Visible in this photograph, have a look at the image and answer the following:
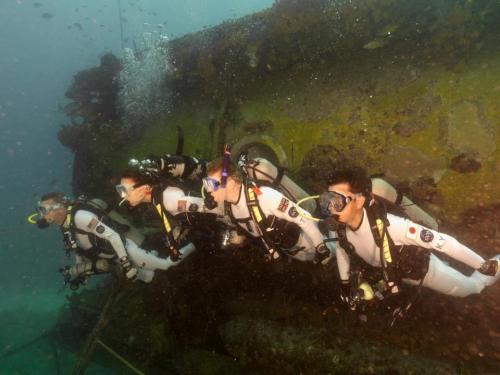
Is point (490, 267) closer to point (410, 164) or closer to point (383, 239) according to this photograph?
point (383, 239)

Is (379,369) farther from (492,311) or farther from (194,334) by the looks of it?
(194,334)

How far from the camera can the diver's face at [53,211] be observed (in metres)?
5.83

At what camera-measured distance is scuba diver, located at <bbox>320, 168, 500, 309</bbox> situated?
3.52 metres

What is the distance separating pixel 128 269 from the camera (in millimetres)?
5586

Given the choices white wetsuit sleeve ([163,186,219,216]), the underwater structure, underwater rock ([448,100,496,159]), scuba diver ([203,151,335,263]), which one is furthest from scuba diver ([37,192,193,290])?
underwater rock ([448,100,496,159])

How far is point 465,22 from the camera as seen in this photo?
4488mm

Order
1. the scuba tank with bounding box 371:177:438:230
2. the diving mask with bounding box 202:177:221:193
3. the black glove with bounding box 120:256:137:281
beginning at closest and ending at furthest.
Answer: the scuba tank with bounding box 371:177:438:230
the diving mask with bounding box 202:177:221:193
the black glove with bounding box 120:256:137:281

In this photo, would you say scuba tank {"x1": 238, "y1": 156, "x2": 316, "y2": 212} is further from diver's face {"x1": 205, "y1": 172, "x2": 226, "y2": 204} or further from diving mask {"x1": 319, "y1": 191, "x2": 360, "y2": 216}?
diving mask {"x1": 319, "y1": 191, "x2": 360, "y2": 216}

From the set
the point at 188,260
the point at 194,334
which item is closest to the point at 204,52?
the point at 188,260

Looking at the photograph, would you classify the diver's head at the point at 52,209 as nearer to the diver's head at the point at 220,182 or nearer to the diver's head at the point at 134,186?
the diver's head at the point at 134,186

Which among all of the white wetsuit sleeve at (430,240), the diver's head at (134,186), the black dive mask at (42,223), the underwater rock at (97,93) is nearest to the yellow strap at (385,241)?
the white wetsuit sleeve at (430,240)

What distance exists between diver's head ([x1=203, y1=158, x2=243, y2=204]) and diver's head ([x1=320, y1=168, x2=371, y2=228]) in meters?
1.29

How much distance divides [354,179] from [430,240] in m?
1.05

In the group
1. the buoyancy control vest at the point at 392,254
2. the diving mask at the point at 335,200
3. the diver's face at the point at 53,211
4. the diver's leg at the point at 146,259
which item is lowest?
the diver's leg at the point at 146,259
